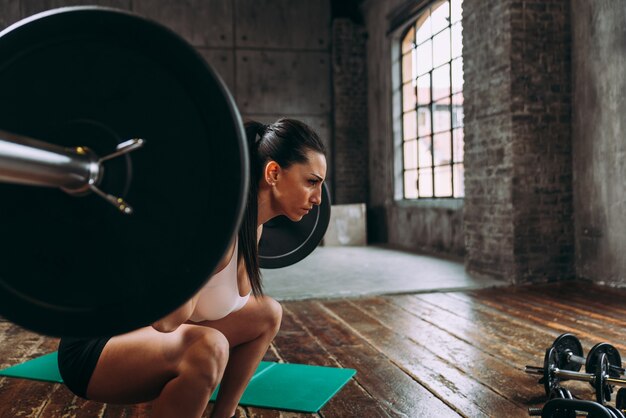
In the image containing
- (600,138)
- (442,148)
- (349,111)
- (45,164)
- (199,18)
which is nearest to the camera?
(45,164)

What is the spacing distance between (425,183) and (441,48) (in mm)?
1643

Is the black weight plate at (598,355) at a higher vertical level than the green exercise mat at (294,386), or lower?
higher

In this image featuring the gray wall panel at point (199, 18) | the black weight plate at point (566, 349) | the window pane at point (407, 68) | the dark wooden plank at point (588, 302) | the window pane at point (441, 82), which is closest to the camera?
the black weight plate at point (566, 349)

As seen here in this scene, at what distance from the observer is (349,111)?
30.2 feet

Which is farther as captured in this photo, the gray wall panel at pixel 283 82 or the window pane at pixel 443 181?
the gray wall panel at pixel 283 82

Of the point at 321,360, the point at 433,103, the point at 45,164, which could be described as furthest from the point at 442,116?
the point at 45,164

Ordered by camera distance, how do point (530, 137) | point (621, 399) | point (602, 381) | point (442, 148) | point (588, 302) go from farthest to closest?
point (442, 148), point (530, 137), point (588, 302), point (602, 381), point (621, 399)

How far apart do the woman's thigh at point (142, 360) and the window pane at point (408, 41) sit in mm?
7033

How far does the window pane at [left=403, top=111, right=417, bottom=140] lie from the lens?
7.80m

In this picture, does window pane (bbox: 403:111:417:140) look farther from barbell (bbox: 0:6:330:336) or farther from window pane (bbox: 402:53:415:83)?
barbell (bbox: 0:6:330:336)

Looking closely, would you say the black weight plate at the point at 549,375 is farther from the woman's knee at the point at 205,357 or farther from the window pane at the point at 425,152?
the window pane at the point at 425,152

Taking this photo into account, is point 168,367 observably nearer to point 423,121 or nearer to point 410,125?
point 423,121

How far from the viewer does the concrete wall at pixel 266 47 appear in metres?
8.80

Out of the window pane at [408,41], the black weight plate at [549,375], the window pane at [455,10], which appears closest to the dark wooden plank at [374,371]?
the black weight plate at [549,375]
